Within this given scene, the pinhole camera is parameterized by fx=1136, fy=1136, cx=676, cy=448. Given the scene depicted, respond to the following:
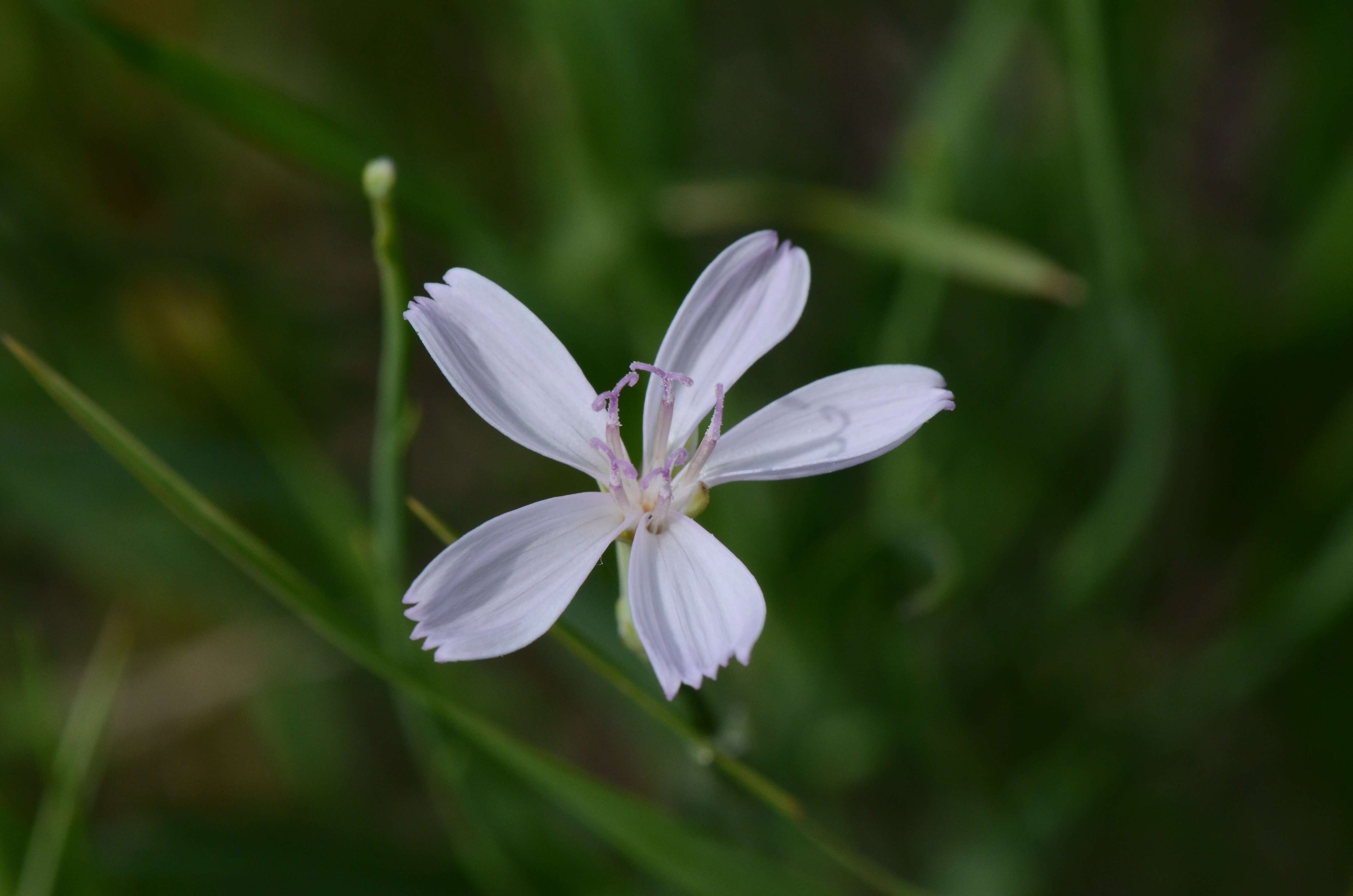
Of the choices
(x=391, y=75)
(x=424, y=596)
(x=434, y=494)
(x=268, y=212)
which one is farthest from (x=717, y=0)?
(x=424, y=596)

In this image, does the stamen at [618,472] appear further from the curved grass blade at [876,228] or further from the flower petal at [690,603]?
the curved grass blade at [876,228]

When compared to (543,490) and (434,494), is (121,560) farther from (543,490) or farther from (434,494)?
(543,490)

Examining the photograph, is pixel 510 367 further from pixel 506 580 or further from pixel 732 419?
pixel 732 419

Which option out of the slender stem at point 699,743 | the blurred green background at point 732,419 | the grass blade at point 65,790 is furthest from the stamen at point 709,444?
the grass blade at point 65,790

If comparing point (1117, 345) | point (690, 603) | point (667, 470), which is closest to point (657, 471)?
point (667, 470)

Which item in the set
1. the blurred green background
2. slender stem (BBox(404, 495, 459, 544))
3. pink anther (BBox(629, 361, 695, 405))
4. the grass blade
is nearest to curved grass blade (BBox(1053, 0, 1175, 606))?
the blurred green background

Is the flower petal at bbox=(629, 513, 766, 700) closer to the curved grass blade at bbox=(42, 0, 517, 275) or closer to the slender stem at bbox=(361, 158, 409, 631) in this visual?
the slender stem at bbox=(361, 158, 409, 631)
